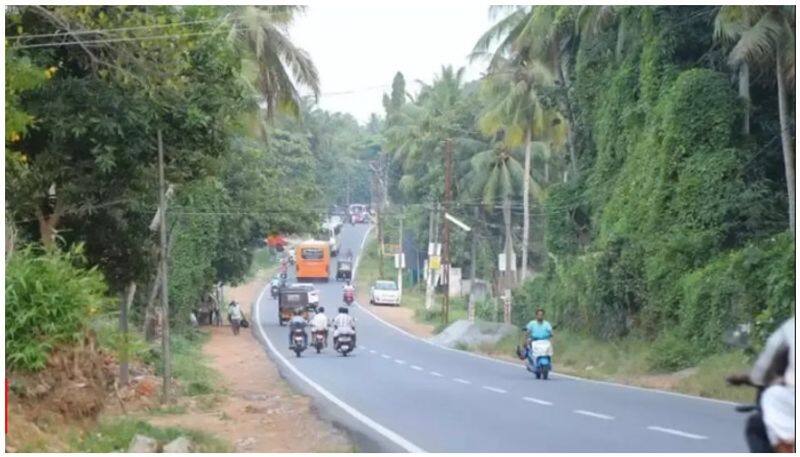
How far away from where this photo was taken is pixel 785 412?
7.40 metres

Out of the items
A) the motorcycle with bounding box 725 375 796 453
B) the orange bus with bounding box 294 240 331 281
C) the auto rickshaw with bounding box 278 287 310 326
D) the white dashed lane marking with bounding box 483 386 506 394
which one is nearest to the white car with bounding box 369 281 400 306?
the orange bus with bounding box 294 240 331 281

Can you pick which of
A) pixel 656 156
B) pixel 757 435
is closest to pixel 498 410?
pixel 757 435

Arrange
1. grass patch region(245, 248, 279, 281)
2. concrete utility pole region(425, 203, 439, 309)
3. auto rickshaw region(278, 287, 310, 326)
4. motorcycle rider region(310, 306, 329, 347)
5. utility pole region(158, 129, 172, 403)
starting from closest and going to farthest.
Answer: utility pole region(158, 129, 172, 403)
motorcycle rider region(310, 306, 329, 347)
auto rickshaw region(278, 287, 310, 326)
concrete utility pole region(425, 203, 439, 309)
grass patch region(245, 248, 279, 281)

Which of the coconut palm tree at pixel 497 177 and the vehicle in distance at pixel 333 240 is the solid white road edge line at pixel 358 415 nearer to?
the coconut palm tree at pixel 497 177

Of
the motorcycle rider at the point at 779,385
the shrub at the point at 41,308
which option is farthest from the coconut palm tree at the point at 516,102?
the motorcycle rider at the point at 779,385

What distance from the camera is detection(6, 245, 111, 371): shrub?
13.0m

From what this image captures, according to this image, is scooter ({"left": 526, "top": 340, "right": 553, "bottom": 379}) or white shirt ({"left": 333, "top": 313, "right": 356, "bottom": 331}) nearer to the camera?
scooter ({"left": 526, "top": 340, "right": 553, "bottom": 379})

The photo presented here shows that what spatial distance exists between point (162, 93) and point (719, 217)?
14.0 metres

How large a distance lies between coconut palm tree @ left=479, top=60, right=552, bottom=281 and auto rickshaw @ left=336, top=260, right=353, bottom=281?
16477mm

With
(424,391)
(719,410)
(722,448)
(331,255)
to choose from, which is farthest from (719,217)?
(331,255)

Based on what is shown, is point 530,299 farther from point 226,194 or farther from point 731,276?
point 731,276

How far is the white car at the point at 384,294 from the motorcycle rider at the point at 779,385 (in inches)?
1714

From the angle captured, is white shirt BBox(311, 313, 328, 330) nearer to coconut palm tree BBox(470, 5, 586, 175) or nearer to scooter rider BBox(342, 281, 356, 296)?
coconut palm tree BBox(470, 5, 586, 175)

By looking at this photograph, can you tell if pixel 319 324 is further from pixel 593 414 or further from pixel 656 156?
pixel 593 414
